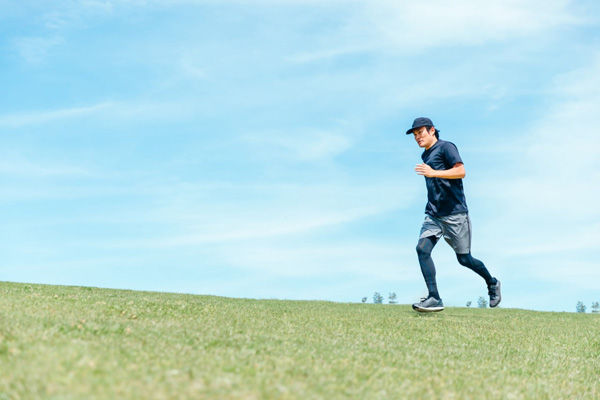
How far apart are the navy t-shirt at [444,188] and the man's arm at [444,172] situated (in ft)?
0.65

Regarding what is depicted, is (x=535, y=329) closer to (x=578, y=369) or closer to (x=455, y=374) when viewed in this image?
(x=578, y=369)

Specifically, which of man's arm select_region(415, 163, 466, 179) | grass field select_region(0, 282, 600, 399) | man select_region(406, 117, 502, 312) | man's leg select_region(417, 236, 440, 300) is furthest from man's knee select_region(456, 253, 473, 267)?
grass field select_region(0, 282, 600, 399)

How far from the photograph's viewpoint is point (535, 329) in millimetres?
12555

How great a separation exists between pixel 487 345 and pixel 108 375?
6.14 meters

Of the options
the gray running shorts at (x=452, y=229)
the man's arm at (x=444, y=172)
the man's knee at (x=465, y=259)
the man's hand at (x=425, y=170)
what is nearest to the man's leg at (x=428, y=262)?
the gray running shorts at (x=452, y=229)

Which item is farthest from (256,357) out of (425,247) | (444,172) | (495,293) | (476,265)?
(495,293)

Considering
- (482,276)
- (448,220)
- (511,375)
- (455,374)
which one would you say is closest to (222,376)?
(455,374)

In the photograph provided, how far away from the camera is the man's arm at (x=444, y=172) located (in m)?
11.4

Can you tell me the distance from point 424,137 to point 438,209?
1405 mm

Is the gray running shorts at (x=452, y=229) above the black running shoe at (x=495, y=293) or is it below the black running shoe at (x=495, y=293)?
above

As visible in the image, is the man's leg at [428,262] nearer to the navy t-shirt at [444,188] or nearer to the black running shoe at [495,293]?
the navy t-shirt at [444,188]

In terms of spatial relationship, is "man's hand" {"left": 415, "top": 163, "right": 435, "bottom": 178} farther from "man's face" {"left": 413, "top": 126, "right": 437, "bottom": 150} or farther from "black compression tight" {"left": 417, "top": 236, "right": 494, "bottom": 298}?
"black compression tight" {"left": 417, "top": 236, "right": 494, "bottom": 298}

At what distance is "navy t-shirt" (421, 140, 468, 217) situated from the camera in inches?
480

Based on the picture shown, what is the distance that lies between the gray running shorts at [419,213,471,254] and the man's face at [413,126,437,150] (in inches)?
53.8
